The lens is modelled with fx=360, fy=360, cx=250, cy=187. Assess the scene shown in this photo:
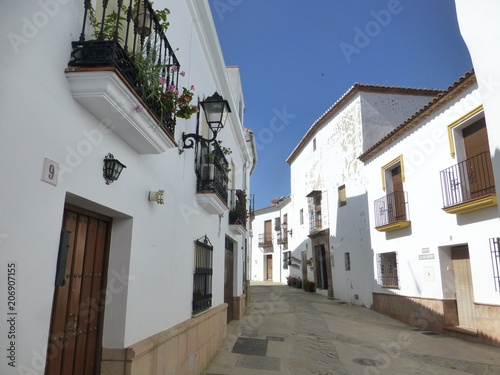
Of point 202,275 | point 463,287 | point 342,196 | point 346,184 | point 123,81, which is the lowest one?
point 463,287

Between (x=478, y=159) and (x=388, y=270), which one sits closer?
(x=478, y=159)

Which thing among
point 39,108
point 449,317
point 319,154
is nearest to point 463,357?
point 449,317

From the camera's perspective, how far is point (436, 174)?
29.1 ft

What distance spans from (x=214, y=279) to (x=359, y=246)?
852 centimetres

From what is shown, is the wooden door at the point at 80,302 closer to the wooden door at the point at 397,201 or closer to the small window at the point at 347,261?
the wooden door at the point at 397,201

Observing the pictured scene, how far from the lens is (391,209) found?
10.9 meters

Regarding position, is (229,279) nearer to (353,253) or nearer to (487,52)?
(353,253)

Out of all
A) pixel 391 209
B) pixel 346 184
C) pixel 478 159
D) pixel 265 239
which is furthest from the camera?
pixel 265 239

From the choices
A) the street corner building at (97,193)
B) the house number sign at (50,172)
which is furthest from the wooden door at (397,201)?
the house number sign at (50,172)

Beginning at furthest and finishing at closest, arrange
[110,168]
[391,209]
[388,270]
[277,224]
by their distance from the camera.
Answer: [277,224] < [388,270] < [391,209] < [110,168]

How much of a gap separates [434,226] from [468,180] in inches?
63.8

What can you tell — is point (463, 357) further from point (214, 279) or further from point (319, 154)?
point (319, 154)

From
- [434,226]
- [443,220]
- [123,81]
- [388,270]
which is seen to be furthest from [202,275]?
[388,270]

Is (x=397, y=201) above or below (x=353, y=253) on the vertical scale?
above
